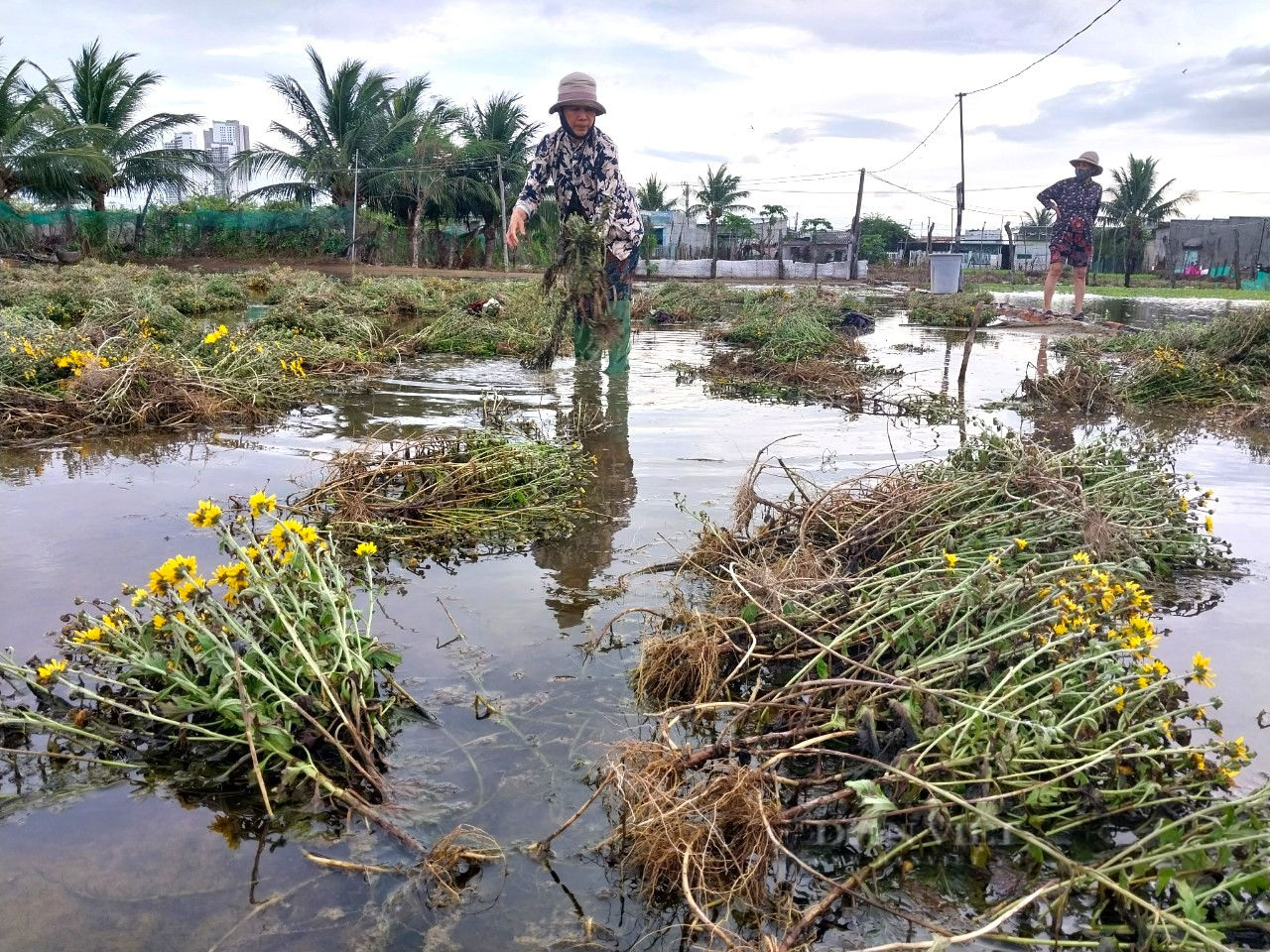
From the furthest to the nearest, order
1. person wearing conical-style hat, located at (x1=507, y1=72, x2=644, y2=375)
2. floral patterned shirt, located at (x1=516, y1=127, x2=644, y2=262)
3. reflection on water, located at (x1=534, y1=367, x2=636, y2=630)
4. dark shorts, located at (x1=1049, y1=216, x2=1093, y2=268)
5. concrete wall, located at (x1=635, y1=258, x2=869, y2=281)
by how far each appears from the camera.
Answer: concrete wall, located at (x1=635, y1=258, x2=869, y2=281)
dark shorts, located at (x1=1049, y1=216, x2=1093, y2=268)
floral patterned shirt, located at (x1=516, y1=127, x2=644, y2=262)
person wearing conical-style hat, located at (x1=507, y1=72, x2=644, y2=375)
reflection on water, located at (x1=534, y1=367, x2=636, y2=630)

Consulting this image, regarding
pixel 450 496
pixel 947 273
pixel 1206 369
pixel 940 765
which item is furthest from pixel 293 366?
pixel 947 273

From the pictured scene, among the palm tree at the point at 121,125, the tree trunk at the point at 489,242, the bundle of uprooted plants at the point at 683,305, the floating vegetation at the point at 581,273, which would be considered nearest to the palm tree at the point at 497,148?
the tree trunk at the point at 489,242

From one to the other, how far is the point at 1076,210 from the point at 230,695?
13.1 metres

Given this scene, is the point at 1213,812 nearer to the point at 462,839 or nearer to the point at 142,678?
the point at 462,839

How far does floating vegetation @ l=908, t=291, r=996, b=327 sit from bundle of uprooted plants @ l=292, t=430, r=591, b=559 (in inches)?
437

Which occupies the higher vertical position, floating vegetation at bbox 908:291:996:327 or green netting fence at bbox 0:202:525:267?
green netting fence at bbox 0:202:525:267

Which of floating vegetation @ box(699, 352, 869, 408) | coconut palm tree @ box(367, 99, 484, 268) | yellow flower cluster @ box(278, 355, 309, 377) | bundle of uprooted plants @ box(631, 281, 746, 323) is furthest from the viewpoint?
coconut palm tree @ box(367, 99, 484, 268)

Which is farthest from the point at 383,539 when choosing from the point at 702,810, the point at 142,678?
the point at 702,810

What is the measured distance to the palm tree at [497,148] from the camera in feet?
111

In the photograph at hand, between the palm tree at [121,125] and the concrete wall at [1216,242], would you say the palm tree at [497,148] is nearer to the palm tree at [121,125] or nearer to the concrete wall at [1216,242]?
the palm tree at [121,125]

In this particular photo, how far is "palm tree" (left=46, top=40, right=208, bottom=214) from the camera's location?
28922mm

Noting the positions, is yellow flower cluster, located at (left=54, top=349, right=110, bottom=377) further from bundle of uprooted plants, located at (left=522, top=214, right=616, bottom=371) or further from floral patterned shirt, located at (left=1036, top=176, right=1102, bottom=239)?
floral patterned shirt, located at (left=1036, top=176, right=1102, bottom=239)

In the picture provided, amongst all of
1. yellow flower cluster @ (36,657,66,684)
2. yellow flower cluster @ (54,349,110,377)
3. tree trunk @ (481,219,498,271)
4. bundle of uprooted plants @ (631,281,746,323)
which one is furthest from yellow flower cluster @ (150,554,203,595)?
tree trunk @ (481,219,498,271)

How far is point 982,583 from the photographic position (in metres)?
2.54
